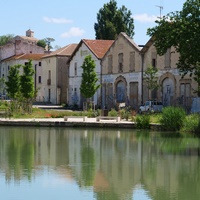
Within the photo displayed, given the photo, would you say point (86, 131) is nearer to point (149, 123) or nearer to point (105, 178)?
point (149, 123)

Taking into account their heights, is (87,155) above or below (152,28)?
below

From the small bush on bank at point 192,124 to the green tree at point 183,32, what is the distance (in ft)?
21.7

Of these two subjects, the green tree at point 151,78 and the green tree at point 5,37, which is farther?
the green tree at point 5,37

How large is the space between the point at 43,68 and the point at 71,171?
188ft

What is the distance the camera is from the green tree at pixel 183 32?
23922 millimetres

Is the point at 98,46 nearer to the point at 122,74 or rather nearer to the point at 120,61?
the point at 120,61

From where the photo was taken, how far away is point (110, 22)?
241 feet

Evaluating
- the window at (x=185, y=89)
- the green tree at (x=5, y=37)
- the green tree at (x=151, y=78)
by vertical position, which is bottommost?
the window at (x=185, y=89)

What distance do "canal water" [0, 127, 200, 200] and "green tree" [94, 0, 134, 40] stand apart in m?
43.7

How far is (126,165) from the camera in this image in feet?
62.7

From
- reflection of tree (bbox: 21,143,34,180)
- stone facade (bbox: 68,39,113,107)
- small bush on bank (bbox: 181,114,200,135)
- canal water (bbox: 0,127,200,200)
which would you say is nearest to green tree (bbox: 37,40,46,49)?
stone facade (bbox: 68,39,113,107)

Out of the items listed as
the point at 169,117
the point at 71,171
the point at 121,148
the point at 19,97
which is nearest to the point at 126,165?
the point at 71,171

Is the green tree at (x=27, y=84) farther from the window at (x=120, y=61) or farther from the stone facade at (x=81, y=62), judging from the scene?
the stone facade at (x=81, y=62)

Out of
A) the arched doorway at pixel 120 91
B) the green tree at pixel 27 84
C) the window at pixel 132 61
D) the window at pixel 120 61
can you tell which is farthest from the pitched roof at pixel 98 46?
the green tree at pixel 27 84
